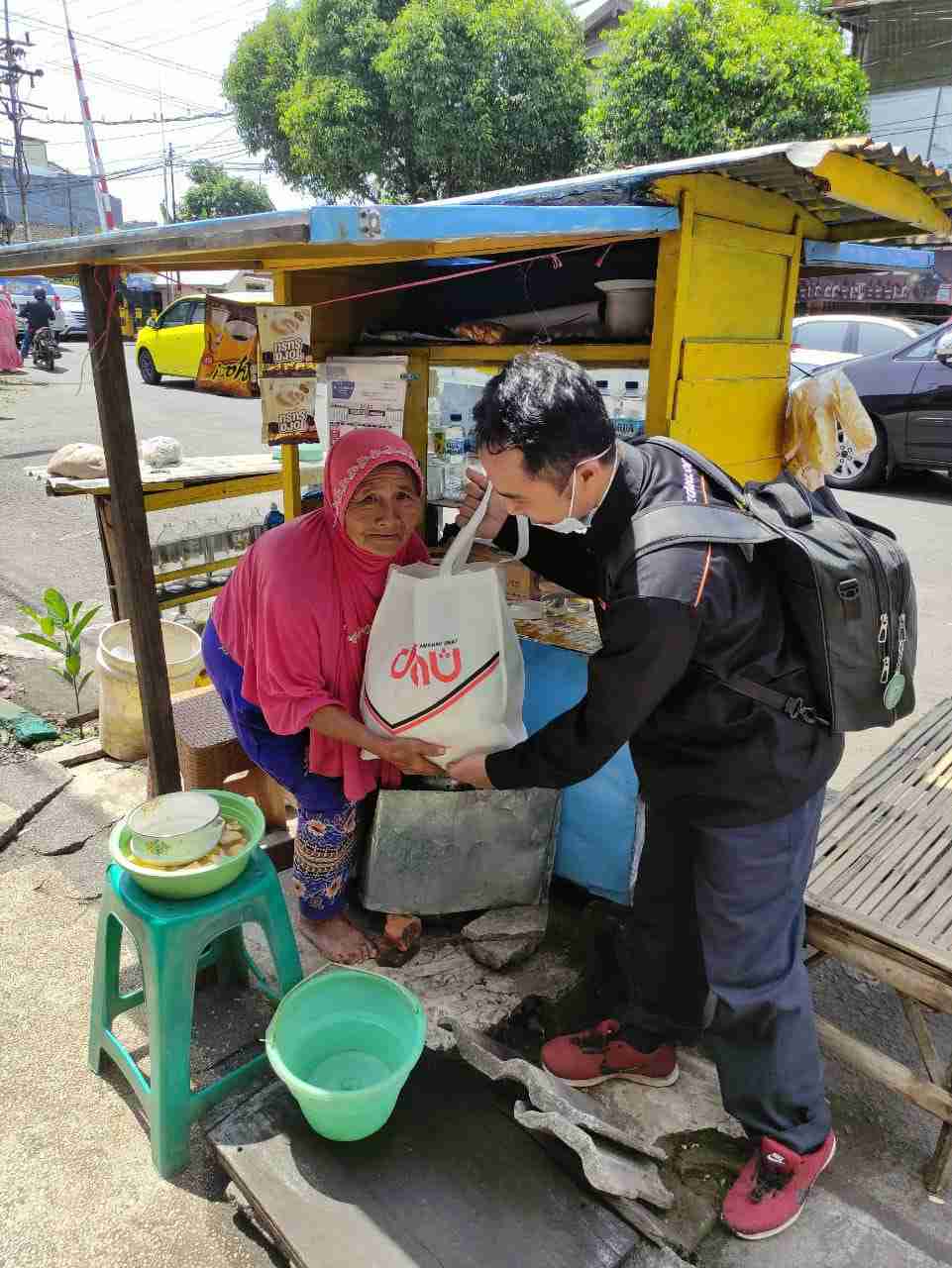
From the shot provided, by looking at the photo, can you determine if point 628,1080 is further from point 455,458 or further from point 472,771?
point 455,458

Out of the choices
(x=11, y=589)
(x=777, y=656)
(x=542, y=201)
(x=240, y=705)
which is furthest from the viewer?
(x=11, y=589)

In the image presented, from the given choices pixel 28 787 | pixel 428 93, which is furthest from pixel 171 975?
pixel 428 93

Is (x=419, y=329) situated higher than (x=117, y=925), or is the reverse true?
(x=419, y=329)

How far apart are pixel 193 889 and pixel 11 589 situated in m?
4.72

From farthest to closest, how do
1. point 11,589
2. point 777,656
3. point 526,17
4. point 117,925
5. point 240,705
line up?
point 526,17 → point 11,589 → point 240,705 → point 117,925 → point 777,656

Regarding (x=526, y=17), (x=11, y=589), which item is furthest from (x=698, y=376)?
(x=526, y=17)

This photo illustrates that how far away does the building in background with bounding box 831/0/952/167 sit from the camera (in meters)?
18.2

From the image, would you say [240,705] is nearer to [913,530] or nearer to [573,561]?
[573,561]

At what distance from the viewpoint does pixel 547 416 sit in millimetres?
1462

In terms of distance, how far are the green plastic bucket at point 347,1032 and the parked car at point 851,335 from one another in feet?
28.2

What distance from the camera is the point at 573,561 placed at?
2.05 meters

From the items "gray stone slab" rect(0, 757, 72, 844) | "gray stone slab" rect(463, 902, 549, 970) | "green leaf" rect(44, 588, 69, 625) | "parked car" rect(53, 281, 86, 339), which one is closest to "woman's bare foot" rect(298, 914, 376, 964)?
"gray stone slab" rect(463, 902, 549, 970)

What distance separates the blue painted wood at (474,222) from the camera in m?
1.44

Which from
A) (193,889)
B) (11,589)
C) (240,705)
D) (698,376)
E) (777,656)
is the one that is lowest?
(11,589)
